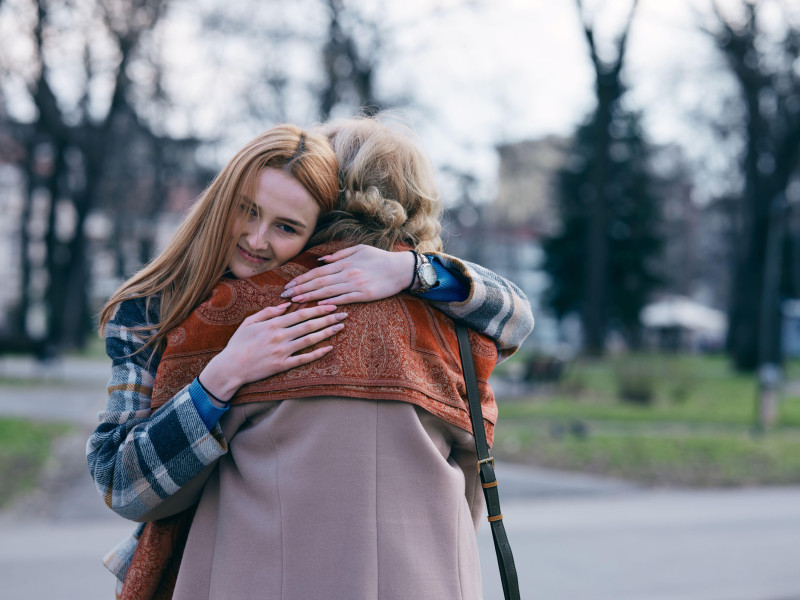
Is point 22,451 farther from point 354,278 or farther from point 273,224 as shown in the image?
point 354,278

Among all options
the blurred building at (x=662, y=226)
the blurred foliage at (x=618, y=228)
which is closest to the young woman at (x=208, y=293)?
the blurred building at (x=662, y=226)

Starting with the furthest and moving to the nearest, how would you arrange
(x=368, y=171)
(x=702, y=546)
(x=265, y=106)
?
(x=265, y=106)
(x=702, y=546)
(x=368, y=171)

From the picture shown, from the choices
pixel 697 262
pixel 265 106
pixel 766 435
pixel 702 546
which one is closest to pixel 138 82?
pixel 265 106

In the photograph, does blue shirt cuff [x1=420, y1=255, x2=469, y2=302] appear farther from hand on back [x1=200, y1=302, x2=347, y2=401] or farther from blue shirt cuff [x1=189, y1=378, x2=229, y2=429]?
blue shirt cuff [x1=189, y1=378, x2=229, y2=429]

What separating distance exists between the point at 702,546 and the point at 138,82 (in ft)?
55.1

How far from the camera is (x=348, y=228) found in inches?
68.2

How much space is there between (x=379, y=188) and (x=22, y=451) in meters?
8.62

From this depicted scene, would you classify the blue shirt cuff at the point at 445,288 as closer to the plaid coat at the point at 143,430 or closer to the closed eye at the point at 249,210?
the plaid coat at the point at 143,430

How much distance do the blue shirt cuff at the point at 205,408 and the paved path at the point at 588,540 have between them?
4052 mm

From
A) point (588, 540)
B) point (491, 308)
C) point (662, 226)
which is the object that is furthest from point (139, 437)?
point (662, 226)

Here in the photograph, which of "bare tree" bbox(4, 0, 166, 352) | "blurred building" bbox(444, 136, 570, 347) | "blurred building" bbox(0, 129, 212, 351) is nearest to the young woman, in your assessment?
"bare tree" bbox(4, 0, 166, 352)

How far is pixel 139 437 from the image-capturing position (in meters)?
1.56

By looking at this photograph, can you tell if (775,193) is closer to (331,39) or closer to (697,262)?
(331,39)

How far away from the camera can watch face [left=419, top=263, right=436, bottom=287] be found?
1.69 m
